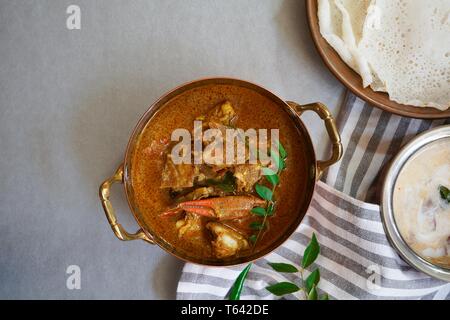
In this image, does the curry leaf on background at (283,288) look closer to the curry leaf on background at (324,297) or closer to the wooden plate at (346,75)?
the curry leaf on background at (324,297)

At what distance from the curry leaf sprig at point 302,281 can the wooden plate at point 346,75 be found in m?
0.47

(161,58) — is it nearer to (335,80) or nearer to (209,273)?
(335,80)

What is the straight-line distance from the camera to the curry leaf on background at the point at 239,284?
1.29 m

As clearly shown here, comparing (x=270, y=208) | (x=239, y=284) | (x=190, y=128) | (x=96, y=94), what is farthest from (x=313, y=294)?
(x=96, y=94)

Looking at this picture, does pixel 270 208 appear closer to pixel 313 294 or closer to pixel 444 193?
pixel 313 294

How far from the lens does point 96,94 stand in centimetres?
133

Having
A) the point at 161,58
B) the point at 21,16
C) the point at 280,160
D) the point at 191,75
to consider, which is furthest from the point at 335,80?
the point at 21,16

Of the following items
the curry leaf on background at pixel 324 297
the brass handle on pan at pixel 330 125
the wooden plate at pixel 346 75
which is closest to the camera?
the brass handle on pan at pixel 330 125

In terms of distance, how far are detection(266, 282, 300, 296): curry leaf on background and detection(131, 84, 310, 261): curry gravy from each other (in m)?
0.19

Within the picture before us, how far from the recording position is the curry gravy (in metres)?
1.15

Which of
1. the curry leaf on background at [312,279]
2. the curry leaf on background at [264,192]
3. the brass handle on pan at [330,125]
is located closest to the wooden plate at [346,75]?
the brass handle on pan at [330,125]

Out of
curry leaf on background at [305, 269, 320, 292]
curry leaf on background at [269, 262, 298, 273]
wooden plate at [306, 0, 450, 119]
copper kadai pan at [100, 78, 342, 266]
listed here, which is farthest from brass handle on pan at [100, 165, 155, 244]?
wooden plate at [306, 0, 450, 119]

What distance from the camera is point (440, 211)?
4.01 feet

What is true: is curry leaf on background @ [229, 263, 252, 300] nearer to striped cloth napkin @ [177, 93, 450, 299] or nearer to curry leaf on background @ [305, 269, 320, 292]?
striped cloth napkin @ [177, 93, 450, 299]
